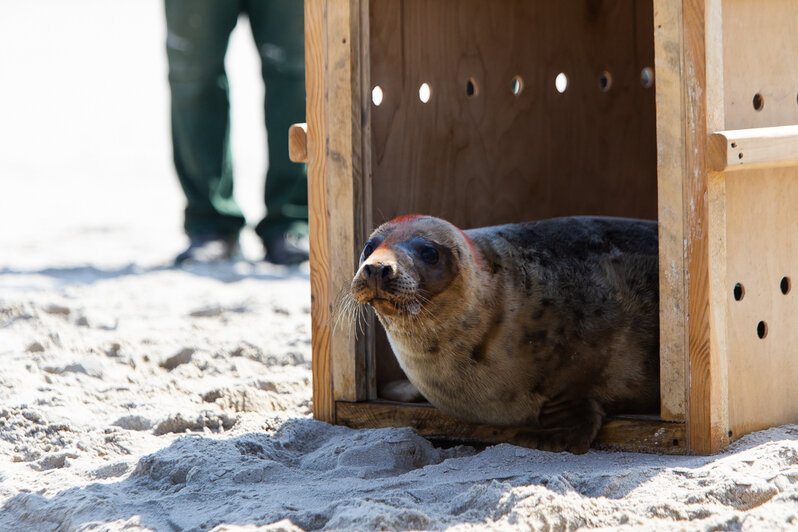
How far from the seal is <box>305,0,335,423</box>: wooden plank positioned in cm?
35

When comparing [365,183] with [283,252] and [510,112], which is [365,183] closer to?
[510,112]

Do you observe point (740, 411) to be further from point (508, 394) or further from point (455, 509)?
point (455, 509)

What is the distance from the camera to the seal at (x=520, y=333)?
3.31 meters

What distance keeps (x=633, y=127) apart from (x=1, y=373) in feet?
9.53

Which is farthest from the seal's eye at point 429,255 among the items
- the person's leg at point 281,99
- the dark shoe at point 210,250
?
the dark shoe at point 210,250

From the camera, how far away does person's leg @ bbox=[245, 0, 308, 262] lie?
22.2 feet

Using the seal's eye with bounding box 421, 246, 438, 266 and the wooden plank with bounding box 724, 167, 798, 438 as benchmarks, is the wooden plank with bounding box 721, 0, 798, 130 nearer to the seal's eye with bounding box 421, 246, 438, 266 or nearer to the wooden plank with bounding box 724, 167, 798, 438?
the wooden plank with bounding box 724, 167, 798, 438

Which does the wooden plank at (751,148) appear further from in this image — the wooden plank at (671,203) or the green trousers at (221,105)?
the green trousers at (221,105)

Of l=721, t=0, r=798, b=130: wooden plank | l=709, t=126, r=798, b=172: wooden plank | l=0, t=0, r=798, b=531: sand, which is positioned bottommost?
l=0, t=0, r=798, b=531: sand

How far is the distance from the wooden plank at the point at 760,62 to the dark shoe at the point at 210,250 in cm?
449

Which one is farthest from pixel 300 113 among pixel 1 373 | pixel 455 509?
pixel 455 509

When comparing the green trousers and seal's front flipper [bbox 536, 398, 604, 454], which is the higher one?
the green trousers

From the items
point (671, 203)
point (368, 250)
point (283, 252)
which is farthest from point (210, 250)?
point (671, 203)

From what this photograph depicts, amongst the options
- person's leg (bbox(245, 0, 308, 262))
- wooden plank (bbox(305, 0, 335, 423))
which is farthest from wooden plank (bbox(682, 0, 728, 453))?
person's leg (bbox(245, 0, 308, 262))
